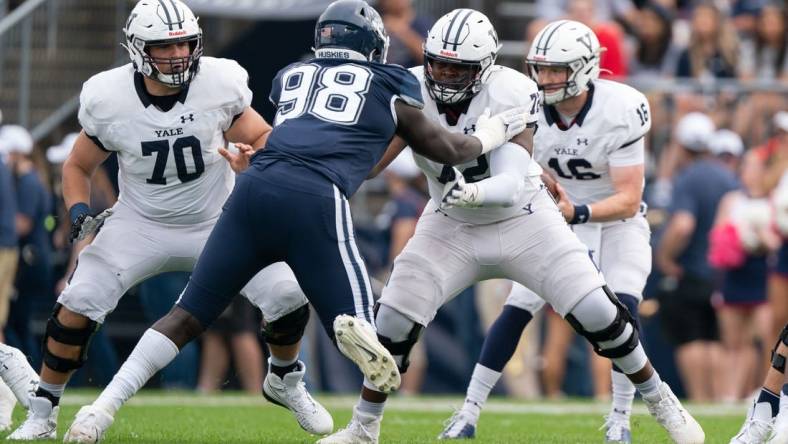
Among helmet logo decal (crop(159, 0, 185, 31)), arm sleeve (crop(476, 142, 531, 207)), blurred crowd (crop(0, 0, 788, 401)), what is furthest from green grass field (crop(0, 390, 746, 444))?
helmet logo decal (crop(159, 0, 185, 31))

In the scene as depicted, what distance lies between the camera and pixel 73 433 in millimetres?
5816

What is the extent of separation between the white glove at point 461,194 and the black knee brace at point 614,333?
746 mm

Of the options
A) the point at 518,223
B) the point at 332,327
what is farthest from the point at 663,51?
the point at 332,327

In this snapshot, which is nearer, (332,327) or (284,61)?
(332,327)

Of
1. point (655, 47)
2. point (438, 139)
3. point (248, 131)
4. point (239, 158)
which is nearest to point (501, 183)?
point (438, 139)

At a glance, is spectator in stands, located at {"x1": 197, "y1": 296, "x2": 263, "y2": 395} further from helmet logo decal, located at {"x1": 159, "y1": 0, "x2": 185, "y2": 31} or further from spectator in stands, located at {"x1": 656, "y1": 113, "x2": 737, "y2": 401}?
helmet logo decal, located at {"x1": 159, "y1": 0, "x2": 185, "y2": 31}

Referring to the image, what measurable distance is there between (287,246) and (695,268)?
693 cm

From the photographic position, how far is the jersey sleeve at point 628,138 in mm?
7488

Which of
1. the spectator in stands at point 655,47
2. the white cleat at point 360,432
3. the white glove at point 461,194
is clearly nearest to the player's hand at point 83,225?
the white cleat at point 360,432

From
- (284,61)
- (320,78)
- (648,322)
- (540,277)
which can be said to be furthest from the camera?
(284,61)

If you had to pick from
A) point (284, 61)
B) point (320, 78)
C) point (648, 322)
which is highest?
point (320, 78)

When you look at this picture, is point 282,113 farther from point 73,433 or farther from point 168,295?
point 168,295

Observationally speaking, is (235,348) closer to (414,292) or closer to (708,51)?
(414,292)

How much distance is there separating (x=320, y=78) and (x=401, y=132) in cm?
40
